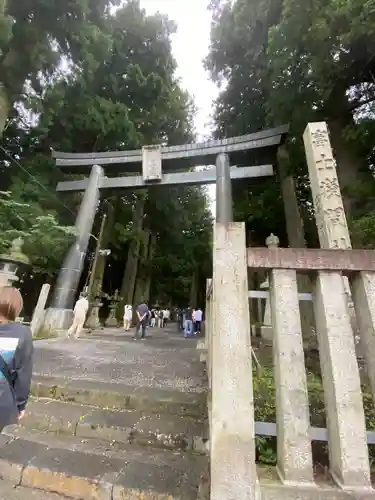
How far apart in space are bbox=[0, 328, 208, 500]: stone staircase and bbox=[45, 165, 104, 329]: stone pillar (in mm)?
6301

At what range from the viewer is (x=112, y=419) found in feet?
7.64

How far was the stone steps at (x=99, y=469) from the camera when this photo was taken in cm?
162

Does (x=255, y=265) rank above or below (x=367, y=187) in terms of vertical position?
below

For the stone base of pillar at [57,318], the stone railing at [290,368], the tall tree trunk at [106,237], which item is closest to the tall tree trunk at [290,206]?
the stone base of pillar at [57,318]

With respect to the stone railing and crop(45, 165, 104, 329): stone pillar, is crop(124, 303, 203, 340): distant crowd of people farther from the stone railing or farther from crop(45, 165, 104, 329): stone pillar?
the stone railing

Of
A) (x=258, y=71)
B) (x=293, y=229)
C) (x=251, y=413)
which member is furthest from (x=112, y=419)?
(x=258, y=71)

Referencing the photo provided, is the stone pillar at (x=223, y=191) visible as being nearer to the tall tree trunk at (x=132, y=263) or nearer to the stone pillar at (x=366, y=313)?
the tall tree trunk at (x=132, y=263)

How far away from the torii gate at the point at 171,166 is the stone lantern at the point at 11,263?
5.60 feet

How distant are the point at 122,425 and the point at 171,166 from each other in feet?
36.6

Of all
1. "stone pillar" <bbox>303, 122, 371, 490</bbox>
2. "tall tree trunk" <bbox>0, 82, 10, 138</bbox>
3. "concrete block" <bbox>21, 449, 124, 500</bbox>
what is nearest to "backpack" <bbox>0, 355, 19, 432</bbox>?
"concrete block" <bbox>21, 449, 124, 500</bbox>

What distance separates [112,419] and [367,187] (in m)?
9.11

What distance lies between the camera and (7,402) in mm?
1517

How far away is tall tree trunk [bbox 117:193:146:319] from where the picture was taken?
55.4 ft

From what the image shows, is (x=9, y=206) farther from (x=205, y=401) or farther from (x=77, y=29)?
(x=205, y=401)
